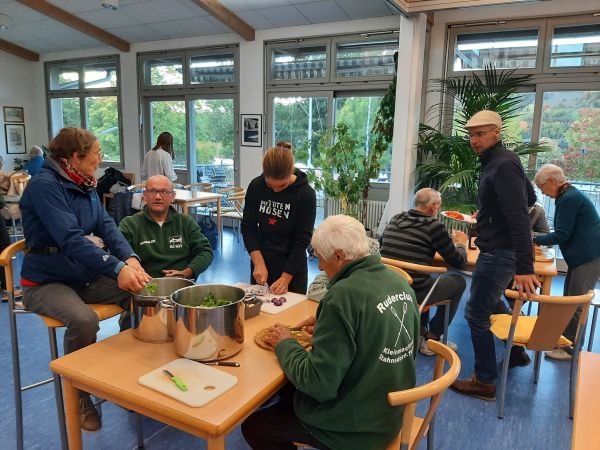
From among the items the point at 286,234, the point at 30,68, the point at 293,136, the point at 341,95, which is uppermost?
the point at 30,68

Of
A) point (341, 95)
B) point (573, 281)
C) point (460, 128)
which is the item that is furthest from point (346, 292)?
point (341, 95)

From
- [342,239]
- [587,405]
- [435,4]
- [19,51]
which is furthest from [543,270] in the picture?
[19,51]

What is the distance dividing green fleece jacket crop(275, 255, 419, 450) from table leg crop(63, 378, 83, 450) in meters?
0.61

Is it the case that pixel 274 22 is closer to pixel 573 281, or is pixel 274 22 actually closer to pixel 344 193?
pixel 344 193

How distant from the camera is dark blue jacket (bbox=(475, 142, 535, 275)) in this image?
224 cm

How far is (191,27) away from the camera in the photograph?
22.1 feet

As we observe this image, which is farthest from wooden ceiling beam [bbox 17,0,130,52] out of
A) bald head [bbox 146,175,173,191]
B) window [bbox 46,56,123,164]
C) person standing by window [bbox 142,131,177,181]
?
bald head [bbox 146,175,173,191]

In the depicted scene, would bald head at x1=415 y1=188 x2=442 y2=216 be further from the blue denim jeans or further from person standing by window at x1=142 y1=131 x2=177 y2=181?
person standing by window at x1=142 y1=131 x2=177 y2=181

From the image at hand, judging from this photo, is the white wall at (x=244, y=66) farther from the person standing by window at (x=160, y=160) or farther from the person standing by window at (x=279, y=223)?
the person standing by window at (x=279, y=223)

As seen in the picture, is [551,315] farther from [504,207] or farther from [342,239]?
[342,239]

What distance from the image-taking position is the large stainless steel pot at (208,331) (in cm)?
130

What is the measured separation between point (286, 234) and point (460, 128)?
11.5 ft

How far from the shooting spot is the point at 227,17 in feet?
19.7

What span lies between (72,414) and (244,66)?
20.0 feet
